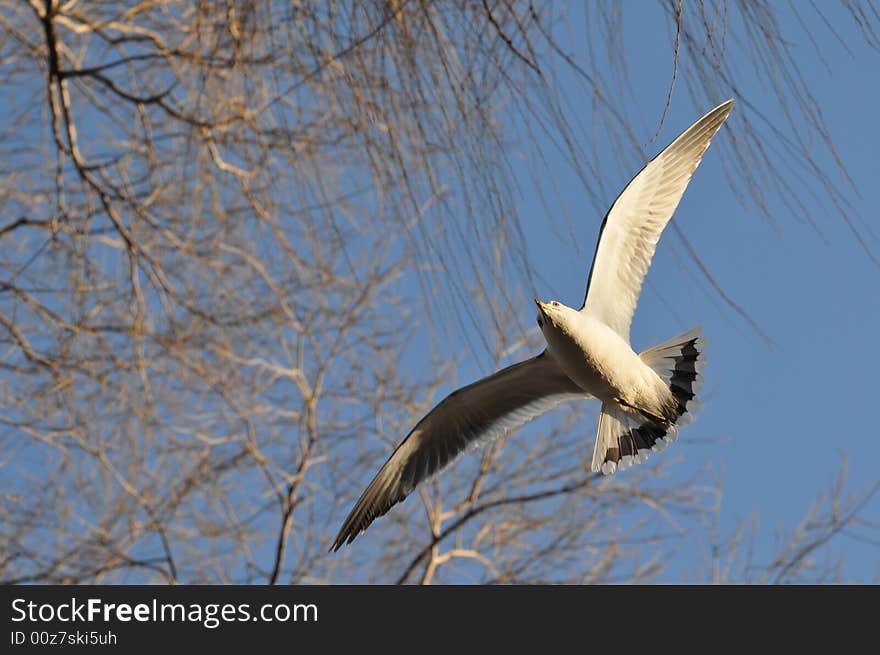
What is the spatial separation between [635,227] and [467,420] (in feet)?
2.33

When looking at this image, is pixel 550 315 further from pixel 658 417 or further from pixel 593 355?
pixel 658 417

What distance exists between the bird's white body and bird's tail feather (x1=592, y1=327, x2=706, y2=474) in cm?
14

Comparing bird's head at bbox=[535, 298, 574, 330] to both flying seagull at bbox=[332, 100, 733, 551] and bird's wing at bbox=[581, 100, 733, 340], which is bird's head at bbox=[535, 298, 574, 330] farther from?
bird's wing at bbox=[581, 100, 733, 340]

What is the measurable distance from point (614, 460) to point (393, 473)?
0.61m

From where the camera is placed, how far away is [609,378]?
2.51 meters

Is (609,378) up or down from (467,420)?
down

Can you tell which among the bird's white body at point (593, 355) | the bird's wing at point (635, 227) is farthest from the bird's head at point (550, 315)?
the bird's wing at point (635, 227)

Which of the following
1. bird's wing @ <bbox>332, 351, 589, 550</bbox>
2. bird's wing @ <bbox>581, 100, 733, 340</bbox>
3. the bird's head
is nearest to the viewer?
the bird's head

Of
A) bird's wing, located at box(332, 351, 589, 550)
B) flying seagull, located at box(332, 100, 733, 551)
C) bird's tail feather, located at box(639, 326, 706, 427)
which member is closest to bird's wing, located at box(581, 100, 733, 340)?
flying seagull, located at box(332, 100, 733, 551)

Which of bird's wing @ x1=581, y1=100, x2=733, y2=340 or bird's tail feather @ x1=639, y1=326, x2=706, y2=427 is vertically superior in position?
bird's wing @ x1=581, y1=100, x2=733, y2=340

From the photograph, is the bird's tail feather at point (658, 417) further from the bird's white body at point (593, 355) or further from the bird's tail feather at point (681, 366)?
the bird's white body at point (593, 355)

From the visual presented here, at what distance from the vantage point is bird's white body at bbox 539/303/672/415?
2.47m

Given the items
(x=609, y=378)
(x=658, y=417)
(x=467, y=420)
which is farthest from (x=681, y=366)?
(x=467, y=420)
